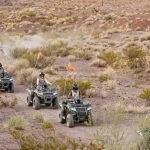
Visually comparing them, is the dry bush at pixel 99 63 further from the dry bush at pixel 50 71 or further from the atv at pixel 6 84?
the atv at pixel 6 84

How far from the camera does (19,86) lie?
2623 centimetres

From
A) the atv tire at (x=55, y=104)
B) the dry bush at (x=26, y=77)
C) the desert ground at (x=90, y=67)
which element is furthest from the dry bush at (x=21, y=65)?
the atv tire at (x=55, y=104)

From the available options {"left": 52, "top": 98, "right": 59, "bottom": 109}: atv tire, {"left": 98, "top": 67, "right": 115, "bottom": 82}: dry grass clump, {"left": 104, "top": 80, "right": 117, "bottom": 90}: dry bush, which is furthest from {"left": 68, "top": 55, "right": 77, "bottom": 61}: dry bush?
{"left": 52, "top": 98, "right": 59, "bottom": 109}: atv tire

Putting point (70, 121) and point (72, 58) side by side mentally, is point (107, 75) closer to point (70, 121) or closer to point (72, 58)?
point (72, 58)

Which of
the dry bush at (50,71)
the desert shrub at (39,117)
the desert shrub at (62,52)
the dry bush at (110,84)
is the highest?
the desert shrub at (39,117)

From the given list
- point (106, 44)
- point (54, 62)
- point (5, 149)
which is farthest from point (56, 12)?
point (5, 149)

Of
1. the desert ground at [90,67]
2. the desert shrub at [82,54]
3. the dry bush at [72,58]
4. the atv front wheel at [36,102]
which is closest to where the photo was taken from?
the desert ground at [90,67]

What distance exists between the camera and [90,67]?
3350cm

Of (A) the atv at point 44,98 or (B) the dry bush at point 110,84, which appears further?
(B) the dry bush at point 110,84

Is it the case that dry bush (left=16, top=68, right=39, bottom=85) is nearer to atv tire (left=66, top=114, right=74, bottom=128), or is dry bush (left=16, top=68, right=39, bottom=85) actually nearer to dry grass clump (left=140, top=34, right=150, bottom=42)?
atv tire (left=66, top=114, right=74, bottom=128)

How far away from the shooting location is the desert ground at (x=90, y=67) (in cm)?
1559

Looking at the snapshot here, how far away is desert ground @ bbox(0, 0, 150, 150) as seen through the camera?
15.6 meters

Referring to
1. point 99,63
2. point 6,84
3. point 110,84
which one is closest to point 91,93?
point 110,84

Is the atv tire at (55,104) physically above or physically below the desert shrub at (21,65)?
above
